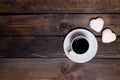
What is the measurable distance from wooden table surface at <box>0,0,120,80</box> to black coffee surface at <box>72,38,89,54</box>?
0.06 meters

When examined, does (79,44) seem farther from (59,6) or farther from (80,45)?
(59,6)

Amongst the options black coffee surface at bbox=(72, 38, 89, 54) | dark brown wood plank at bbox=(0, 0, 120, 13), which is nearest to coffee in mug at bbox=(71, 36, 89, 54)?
black coffee surface at bbox=(72, 38, 89, 54)

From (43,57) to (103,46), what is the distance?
0.71 ft

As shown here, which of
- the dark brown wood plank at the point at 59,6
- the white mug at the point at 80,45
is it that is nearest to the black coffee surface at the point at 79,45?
the white mug at the point at 80,45

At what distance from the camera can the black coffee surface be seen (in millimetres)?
1060

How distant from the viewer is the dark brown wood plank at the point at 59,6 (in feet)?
3.59

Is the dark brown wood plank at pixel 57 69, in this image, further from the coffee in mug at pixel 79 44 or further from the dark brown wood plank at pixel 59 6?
the dark brown wood plank at pixel 59 6

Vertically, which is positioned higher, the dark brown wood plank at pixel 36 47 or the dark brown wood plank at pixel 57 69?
the dark brown wood plank at pixel 36 47

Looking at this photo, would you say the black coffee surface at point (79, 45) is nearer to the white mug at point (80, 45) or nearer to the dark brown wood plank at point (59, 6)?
the white mug at point (80, 45)

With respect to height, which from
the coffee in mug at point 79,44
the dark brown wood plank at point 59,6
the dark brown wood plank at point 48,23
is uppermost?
the dark brown wood plank at point 59,6

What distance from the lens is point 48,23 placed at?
111 cm

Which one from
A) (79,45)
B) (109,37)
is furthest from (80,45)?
(109,37)

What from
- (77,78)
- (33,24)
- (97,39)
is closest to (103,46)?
(97,39)

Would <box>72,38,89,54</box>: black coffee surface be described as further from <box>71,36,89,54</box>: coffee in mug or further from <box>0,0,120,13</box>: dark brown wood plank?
<box>0,0,120,13</box>: dark brown wood plank
